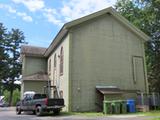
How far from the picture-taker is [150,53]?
1491 inches

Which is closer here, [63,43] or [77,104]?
[77,104]

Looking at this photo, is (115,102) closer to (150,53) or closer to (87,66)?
(87,66)

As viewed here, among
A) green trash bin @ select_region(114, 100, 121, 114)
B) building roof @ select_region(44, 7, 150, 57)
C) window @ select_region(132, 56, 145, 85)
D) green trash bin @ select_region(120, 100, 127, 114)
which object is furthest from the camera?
window @ select_region(132, 56, 145, 85)

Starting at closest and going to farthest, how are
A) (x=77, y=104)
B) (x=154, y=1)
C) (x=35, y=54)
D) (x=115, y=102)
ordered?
(x=115, y=102), (x=77, y=104), (x=154, y=1), (x=35, y=54)

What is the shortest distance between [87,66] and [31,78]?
1132cm

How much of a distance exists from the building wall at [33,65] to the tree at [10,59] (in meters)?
19.4

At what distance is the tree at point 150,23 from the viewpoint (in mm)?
35469

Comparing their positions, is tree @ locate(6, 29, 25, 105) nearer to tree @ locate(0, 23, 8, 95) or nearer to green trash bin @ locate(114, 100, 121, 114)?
tree @ locate(0, 23, 8, 95)

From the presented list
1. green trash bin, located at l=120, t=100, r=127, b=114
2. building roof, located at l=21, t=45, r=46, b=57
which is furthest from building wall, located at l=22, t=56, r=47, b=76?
green trash bin, located at l=120, t=100, r=127, b=114


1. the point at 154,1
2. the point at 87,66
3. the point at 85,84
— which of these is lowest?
the point at 85,84

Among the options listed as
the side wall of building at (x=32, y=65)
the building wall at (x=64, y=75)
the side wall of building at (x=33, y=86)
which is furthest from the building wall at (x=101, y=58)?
the side wall of building at (x=32, y=65)

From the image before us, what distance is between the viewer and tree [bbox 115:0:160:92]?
116ft

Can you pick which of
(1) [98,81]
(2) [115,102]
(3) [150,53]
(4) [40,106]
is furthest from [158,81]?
(4) [40,106]

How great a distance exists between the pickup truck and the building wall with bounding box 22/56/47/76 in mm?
12543
